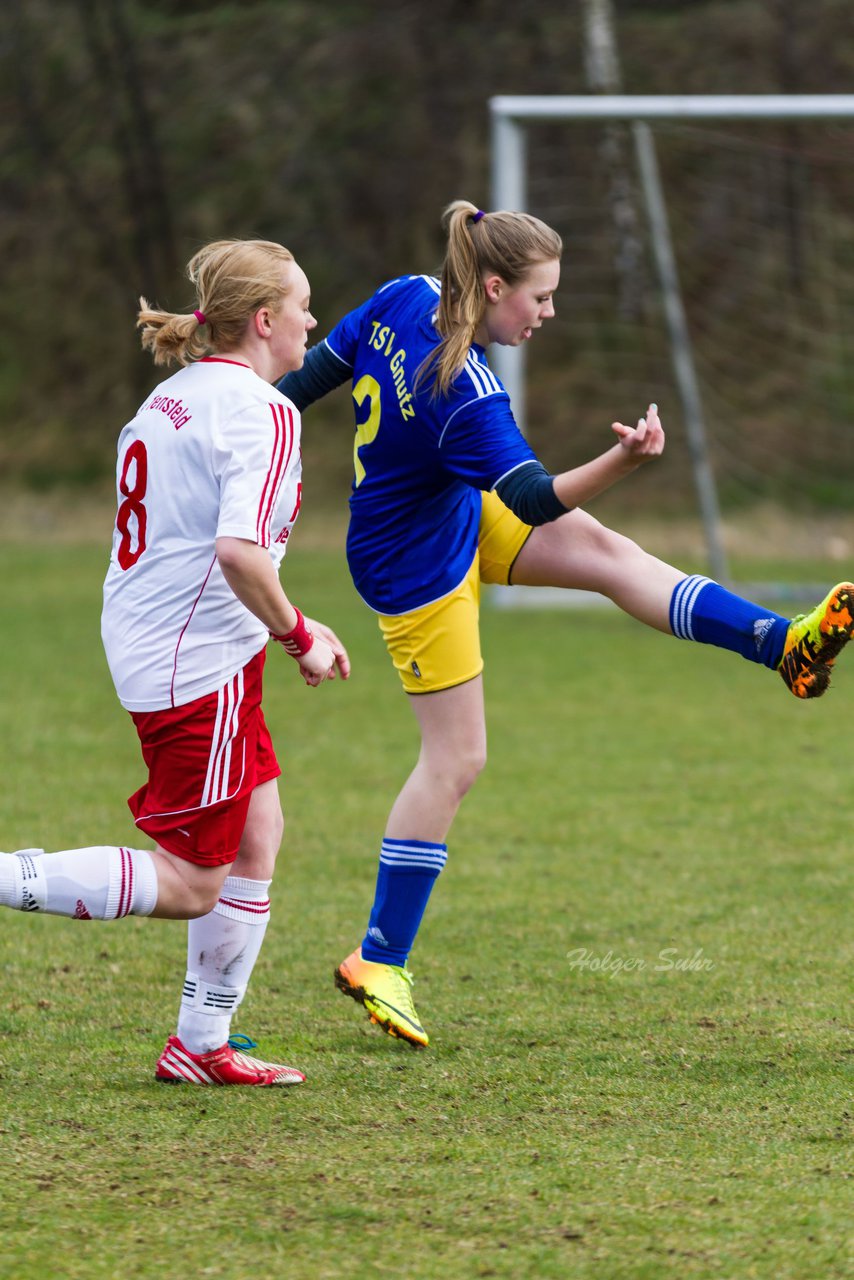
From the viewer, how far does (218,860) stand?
327 cm

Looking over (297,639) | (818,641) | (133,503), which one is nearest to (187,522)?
(133,503)

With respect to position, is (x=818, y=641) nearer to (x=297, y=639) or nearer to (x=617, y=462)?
(x=617, y=462)

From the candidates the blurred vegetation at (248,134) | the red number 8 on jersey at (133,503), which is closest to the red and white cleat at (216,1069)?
the red number 8 on jersey at (133,503)

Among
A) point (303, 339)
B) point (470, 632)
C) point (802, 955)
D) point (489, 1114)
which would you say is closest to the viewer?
point (489, 1114)

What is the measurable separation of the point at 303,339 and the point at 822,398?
1116 cm

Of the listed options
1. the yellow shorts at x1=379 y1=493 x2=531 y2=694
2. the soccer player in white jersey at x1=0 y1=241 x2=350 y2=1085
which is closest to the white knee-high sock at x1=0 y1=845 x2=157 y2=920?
the soccer player in white jersey at x1=0 y1=241 x2=350 y2=1085

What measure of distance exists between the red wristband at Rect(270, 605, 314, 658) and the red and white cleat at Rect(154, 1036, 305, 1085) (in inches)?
34.2

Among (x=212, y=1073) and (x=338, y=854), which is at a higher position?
(x=212, y=1073)

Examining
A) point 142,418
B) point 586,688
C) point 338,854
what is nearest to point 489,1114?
point 142,418

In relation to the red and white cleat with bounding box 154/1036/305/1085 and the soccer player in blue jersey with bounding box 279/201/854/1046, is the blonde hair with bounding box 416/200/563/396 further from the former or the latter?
the red and white cleat with bounding box 154/1036/305/1085

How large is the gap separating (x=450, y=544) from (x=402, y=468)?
214mm

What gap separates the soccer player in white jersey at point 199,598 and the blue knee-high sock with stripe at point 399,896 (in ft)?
2.20

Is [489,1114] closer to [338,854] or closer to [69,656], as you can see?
[338,854]

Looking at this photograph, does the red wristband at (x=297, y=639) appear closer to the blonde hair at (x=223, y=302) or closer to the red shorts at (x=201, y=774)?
the red shorts at (x=201, y=774)
